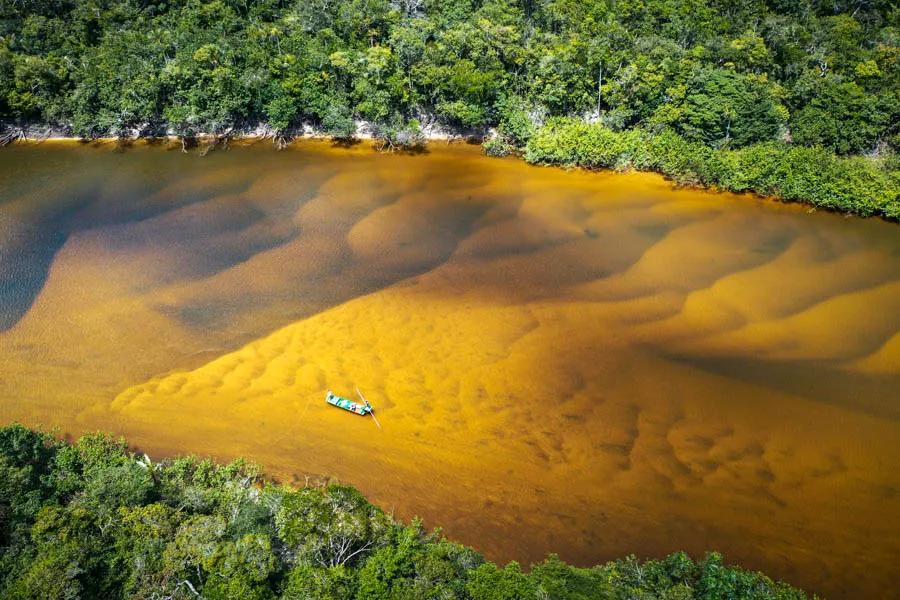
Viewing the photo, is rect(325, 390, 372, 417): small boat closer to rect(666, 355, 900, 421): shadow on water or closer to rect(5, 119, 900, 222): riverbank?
rect(666, 355, 900, 421): shadow on water

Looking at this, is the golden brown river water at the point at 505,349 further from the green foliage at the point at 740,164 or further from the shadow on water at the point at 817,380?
the green foliage at the point at 740,164

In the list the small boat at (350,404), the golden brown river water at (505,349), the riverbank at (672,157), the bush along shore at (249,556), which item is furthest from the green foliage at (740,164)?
the bush along shore at (249,556)

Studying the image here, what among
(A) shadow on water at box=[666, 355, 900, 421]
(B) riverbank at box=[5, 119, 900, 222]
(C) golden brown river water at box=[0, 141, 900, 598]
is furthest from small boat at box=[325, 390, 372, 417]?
(B) riverbank at box=[5, 119, 900, 222]

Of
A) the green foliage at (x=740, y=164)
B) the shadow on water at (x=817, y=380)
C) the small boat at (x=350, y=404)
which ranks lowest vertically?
the shadow on water at (x=817, y=380)

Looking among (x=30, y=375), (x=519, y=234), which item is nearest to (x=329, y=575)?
(x=30, y=375)

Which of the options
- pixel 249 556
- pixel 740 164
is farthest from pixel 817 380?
pixel 249 556

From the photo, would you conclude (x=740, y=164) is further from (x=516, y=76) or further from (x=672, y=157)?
(x=516, y=76)
